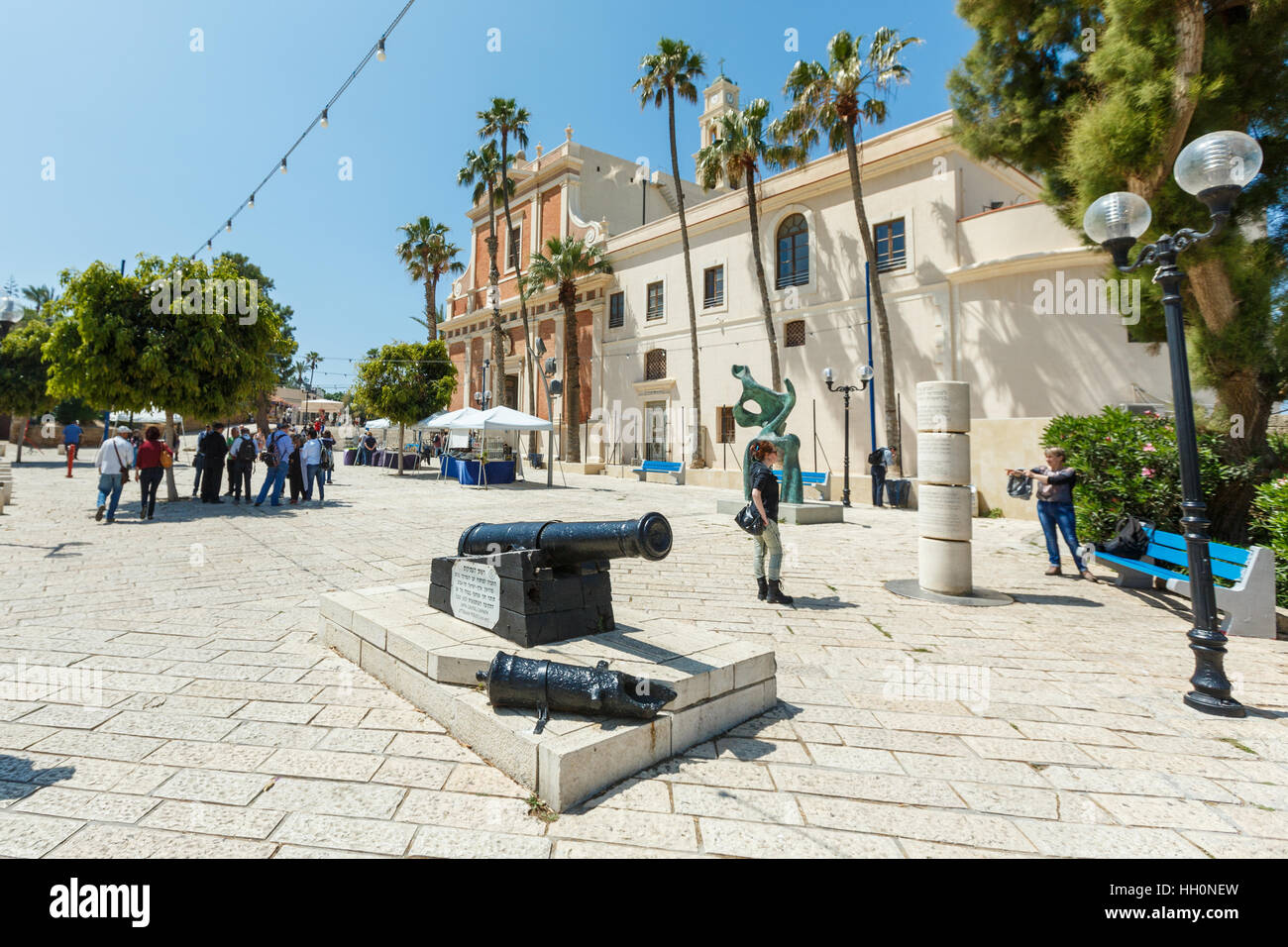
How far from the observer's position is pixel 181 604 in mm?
5668

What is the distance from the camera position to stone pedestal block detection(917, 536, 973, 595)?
6.54 m

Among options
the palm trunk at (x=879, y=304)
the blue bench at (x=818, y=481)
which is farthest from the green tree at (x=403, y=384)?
the palm trunk at (x=879, y=304)

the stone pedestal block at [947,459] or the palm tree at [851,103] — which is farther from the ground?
the palm tree at [851,103]

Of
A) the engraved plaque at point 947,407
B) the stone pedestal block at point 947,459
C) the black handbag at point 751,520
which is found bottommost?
the black handbag at point 751,520

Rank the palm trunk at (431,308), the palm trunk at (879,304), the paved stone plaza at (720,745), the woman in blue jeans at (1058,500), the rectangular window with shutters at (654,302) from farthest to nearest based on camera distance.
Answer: the palm trunk at (431,308)
the rectangular window with shutters at (654,302)
the palm trunk at (879,304)
the woman in blue jeans at (1058,500)
the paved stone plaza at (720,745)

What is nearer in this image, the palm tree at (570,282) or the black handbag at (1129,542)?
the black handbag at (1129,542)

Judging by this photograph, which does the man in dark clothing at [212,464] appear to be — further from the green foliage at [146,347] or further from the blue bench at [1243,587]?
the blue bench at [1243,587]

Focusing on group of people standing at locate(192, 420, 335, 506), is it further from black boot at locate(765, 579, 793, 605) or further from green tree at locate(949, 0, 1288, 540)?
green tree at locate(949, 0, 1288, 540)

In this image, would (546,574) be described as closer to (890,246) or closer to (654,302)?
(890,246)

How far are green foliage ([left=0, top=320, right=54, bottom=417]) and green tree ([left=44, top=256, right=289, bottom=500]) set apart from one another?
18.1 m

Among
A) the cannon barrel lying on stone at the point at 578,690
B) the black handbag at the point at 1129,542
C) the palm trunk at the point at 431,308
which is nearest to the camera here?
the cannon barrel lying on stone at the point at 578,690

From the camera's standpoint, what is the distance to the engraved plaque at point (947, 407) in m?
6.45

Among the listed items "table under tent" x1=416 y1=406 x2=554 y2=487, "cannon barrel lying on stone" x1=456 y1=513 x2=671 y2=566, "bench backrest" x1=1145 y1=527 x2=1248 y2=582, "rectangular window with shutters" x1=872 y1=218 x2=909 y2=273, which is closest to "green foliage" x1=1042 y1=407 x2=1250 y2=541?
"bench backrest" x1=1145 y1=527 x2=1248 y2=582

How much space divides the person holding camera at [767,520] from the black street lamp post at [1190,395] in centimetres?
283
